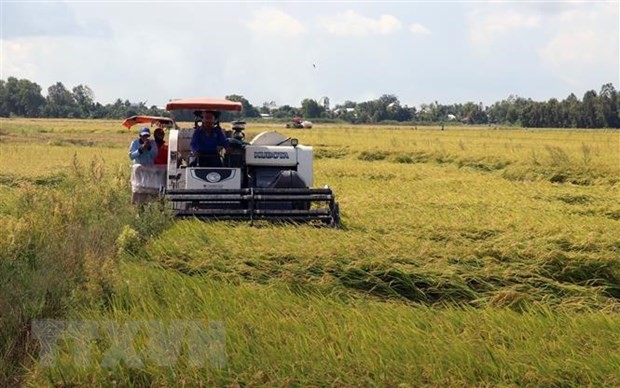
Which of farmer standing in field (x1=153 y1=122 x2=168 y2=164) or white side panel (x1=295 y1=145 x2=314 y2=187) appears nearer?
white side panel (x1=295 y1=145 x2=314 y2=187)

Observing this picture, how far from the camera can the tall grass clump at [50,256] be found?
565cm

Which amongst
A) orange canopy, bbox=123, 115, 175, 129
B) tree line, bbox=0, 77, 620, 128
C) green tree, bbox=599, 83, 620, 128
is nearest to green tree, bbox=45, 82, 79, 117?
tree line, bbox=0, 77, 620, 128

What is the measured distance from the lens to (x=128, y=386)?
16.0 feet

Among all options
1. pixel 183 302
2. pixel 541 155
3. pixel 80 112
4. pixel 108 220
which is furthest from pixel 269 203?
pixel 80 112

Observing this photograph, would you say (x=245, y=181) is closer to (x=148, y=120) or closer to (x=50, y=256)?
(x=148, y=120)

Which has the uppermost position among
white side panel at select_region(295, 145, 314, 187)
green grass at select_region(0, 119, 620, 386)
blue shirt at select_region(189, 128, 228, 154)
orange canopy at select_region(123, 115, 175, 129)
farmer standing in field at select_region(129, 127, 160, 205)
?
orange canopy at select_region(123, 115, 175, 129)

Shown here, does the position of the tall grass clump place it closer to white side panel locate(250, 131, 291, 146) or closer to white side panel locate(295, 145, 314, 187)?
white side panel locate(250, 131, 291, 146)

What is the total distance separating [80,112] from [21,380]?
115 m

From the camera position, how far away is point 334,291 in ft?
21.2

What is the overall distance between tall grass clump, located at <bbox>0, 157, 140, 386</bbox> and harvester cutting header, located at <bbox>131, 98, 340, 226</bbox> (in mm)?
968

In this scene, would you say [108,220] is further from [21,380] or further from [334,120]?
[334,120]

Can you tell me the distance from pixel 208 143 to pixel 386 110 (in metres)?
113

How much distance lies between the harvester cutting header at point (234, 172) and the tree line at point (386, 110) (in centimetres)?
7446

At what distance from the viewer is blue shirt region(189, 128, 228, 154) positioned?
1106 cm
